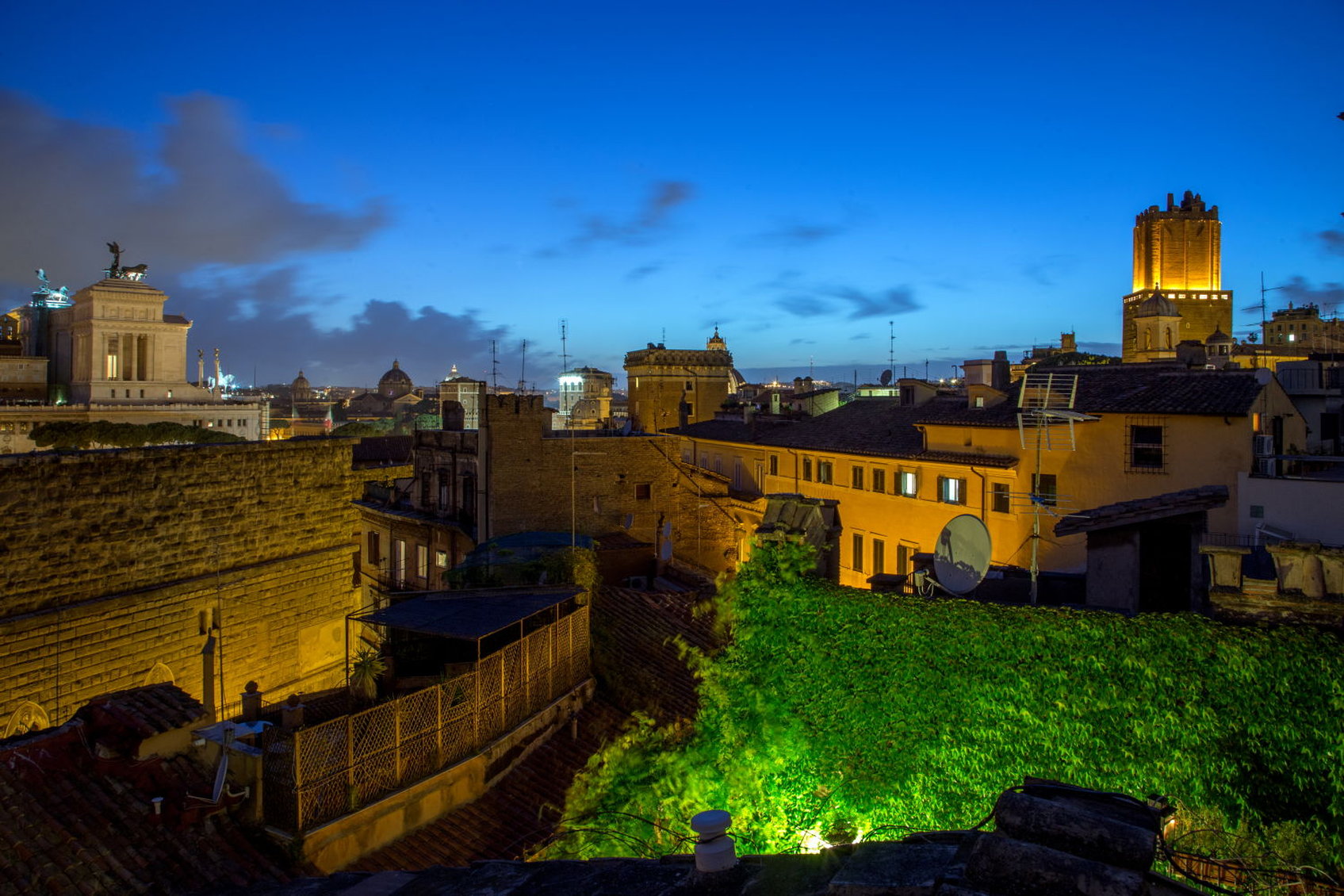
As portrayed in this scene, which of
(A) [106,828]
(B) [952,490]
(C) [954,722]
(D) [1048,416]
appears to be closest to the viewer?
(A) [106,828]

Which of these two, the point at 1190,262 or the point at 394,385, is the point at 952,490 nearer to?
the point at 1190,262

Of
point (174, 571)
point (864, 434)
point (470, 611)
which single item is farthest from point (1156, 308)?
point (174, 571)

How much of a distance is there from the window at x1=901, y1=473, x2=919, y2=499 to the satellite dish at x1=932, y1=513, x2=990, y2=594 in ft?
52.1

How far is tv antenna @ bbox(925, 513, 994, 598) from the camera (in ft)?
34.4

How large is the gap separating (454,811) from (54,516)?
555 inches

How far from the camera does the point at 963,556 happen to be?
418 inches

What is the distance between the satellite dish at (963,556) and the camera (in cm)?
1048

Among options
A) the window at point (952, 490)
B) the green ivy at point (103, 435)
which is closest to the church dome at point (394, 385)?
the green ivy at point (103, 435)

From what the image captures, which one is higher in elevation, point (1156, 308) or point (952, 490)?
point (1156, 308)

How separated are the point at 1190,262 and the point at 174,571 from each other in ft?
333

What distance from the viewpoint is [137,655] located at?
19.6 metres

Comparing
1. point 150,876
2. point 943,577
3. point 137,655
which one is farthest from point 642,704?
point 137,655

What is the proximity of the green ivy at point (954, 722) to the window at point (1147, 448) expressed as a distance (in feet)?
48.4

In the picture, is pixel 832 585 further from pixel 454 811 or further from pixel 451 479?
pixel 451 479
